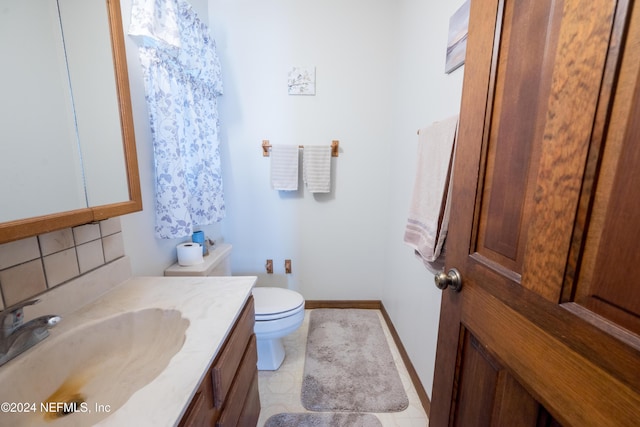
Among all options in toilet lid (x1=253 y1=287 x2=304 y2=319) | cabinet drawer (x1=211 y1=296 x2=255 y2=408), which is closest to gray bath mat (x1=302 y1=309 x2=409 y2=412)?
toilet lid (x1=253 y1=287 x2=304 y2=319)

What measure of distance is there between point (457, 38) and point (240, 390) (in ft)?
5.25

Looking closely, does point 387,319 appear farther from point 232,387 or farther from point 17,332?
point 17,332

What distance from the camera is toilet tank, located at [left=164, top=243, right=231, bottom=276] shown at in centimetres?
129

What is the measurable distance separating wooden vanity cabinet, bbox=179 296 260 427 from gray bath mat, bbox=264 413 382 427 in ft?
0.63

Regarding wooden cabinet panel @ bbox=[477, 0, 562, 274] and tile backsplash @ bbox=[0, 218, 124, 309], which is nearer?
wooden cabinet panel @ bbox=[477, 0, 562, 274]

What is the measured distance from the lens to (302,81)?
73.2 inches

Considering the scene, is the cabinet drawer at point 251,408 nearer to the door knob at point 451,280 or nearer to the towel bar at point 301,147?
the door knob at point 451,280

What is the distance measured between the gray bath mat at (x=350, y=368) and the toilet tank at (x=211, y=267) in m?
0.83

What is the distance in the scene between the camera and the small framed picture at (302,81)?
6.06 ft

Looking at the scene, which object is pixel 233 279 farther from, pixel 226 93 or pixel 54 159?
pixel 226 93

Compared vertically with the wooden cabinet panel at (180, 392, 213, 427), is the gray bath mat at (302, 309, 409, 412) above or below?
below

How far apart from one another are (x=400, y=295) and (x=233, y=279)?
1169mm

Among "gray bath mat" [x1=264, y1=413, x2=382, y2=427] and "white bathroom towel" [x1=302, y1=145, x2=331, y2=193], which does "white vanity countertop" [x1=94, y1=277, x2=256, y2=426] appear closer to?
"gray bath mat" [x1=264, y1=413, x2=382, y2=427]

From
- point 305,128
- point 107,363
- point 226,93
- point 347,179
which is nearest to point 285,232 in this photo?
point 347,179
